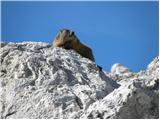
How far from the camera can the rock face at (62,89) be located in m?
10.3

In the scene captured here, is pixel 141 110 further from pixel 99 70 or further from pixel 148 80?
pixel 99 70

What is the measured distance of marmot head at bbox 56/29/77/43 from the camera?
22.1 metres

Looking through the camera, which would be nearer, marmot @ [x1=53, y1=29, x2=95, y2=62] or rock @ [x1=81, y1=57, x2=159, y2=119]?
rock @ [x1=81, y1=57, x2=159, y2=119]

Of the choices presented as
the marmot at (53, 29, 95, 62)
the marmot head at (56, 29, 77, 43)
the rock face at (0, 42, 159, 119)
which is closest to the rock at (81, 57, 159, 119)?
the rock face at (0, 42, 159, 119)

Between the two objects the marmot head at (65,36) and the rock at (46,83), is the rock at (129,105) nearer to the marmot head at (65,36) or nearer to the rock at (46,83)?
the rock at (46,83)

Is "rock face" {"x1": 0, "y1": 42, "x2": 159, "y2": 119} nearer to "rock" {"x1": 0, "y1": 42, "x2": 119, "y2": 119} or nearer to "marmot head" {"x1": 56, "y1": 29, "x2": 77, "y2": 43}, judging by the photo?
"rock" {"x1": 0, "y1": 42, "x2": 119, "y2": 119}

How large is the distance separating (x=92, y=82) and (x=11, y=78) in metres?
2.30

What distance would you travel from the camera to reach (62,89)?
12.6 metres

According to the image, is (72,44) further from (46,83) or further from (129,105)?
(129,105)

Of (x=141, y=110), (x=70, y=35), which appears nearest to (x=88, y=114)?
(x=141, y=110)

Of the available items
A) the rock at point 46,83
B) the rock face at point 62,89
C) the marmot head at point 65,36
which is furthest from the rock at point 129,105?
the marmot head at point 65,36

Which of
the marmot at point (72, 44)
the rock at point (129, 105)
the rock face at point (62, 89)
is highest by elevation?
the marmot at point (72, 44)

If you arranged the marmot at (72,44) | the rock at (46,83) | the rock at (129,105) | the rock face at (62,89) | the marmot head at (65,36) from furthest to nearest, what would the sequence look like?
the marmot head at (65,36), the marmot at (72,44), the rock at (46,83), the rock face at (62,89), the rock at (129,105)

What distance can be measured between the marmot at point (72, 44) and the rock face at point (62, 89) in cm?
517
